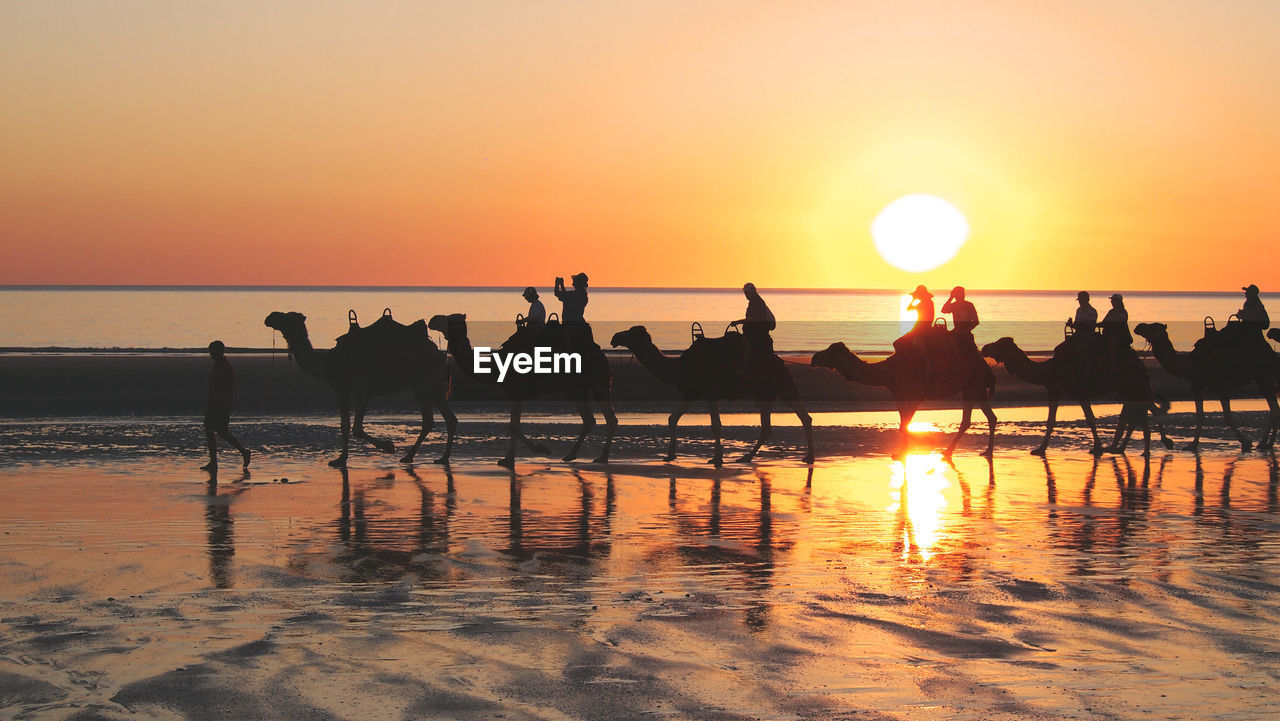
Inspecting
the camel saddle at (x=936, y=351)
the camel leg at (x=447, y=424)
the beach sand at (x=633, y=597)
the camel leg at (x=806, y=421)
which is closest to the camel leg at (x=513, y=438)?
the camel leg at (x=447, y=424)

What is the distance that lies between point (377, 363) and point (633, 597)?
33.6ft

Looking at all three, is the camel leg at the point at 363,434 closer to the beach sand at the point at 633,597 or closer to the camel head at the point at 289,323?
the camel head at the point at 289,323

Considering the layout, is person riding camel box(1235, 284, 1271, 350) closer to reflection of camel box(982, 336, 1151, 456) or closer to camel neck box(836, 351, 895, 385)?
reflection of camel box(982, 336, 1151, 456)

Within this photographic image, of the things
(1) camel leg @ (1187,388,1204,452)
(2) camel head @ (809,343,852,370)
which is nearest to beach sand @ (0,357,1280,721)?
(2) camel head @ (809,343,852,370)

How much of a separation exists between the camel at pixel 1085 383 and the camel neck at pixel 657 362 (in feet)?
15.6

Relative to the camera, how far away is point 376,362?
18.5m

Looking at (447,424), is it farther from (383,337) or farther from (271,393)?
(271,393)

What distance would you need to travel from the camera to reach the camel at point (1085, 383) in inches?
787

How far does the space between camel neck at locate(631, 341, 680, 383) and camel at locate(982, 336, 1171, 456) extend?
4751 millimetres

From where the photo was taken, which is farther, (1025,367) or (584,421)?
(1025,367)

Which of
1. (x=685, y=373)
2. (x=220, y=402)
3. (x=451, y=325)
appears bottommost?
(x=220, y=402)

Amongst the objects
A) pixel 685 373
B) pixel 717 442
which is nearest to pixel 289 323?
pixel 685 373

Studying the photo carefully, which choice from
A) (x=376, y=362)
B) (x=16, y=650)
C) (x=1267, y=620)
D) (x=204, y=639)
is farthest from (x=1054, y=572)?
(x=376, y=362)

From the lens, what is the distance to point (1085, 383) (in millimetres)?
20391
